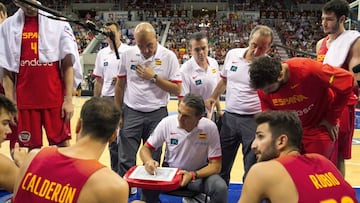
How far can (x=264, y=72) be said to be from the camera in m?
2.73

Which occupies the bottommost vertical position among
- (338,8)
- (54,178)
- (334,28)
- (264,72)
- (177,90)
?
(54,178)

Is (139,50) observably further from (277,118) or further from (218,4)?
(218,4)

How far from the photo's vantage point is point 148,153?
12.0ft

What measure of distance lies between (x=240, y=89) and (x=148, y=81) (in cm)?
86

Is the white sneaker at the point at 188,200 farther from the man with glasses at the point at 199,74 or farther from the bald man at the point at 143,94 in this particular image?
the man with glasses at the point at 199,74

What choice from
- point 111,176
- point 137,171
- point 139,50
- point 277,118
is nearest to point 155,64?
point 139,50

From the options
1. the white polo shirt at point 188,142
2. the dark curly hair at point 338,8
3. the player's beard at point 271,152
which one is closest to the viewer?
the player's beard at point 271,152

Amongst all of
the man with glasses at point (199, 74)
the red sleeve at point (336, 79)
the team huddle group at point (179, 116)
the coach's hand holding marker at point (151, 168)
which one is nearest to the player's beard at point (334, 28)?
the team huddle group at point (179, 116)

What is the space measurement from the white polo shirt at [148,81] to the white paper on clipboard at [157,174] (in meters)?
0.84

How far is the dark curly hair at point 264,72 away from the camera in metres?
2.73

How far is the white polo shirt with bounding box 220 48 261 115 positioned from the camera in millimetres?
3932

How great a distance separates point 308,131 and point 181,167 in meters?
1.14

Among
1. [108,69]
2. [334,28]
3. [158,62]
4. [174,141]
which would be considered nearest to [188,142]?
[174,141]

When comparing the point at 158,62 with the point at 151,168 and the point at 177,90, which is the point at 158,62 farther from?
the point at 151,168
